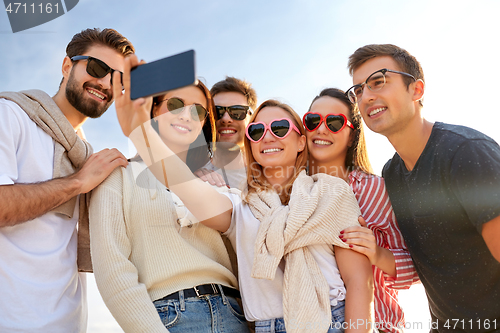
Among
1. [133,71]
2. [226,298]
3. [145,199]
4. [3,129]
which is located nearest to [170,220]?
[145,199]

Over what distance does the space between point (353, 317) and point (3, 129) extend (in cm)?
304

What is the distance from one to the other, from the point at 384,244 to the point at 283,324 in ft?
4.99

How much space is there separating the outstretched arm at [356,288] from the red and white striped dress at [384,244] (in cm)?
69

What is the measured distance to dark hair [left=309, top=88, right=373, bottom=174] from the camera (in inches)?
155

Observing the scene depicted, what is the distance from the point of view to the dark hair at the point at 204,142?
3.61 metres

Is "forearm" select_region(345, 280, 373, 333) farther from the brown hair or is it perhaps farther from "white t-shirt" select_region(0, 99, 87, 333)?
"white t-shirt" select_region(0, 99, 87, 333)

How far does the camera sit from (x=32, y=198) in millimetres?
2830

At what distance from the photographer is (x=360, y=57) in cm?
384

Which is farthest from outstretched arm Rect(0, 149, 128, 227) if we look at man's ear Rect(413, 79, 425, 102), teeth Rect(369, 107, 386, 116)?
man's ear Rect(413, 79, 425, 102)

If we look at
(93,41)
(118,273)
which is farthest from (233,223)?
(93,41)

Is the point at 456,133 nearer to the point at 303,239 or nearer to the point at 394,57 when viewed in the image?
the point at 394,57

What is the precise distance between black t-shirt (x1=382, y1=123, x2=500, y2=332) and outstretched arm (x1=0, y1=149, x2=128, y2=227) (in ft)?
8.63

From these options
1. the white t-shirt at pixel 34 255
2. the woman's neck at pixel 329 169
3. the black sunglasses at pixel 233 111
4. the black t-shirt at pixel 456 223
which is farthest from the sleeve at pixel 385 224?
the white t-shirt at pixel 34 255

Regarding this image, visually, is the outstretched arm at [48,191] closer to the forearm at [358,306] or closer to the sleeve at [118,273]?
the sleeve at [118,273]
